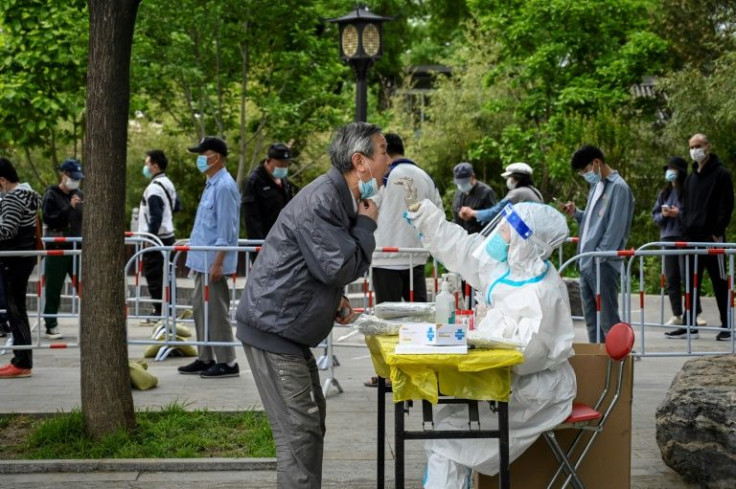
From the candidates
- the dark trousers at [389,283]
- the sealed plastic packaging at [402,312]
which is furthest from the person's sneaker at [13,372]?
the sealed plastic packaging at [402,312]

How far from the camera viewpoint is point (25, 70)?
20.0 meters

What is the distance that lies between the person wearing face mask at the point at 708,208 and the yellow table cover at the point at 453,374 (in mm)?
7339

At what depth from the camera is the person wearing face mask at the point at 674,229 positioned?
12.8 meters

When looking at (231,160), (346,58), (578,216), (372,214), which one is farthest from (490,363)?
(231,160)

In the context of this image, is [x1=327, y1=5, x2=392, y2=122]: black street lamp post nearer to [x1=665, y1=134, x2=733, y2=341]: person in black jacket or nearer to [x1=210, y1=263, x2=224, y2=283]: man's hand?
[x1=665, y1=134, x2=733, y2=341]: person in black jacket

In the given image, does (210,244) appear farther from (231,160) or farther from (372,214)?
(231,160)

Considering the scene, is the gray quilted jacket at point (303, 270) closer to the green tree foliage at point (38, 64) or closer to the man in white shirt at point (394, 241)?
the man in white shirt at point (394, 241)

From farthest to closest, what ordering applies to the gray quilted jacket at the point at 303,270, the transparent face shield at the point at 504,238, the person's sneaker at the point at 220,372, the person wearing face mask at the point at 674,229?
the person wearing face mask at the point at 674,229, the person's sneaker at the point at 220,372, the transparent face shield at the point at 504,238, the gray quilted jacket at the point at 303,270

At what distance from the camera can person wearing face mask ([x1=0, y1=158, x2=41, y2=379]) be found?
988 cm

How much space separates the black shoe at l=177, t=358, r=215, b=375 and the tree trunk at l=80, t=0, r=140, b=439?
2844mm

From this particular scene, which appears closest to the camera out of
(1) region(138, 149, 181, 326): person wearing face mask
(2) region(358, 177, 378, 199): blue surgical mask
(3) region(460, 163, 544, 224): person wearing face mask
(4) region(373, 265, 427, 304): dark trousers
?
(2) region(358, 177, 378, 199): blue surgical mask

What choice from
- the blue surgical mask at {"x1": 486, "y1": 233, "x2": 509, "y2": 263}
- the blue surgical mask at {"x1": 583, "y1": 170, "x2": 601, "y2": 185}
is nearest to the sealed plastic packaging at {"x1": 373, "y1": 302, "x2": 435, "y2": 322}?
the blue surgical mask at {"x1": 486, "y1": 233, "x2": 509, "y2": 263}


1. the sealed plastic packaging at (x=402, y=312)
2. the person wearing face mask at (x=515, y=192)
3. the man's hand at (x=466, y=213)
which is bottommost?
the sealed plastic packaging at (x=402, y=312)

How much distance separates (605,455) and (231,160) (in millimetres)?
21101
